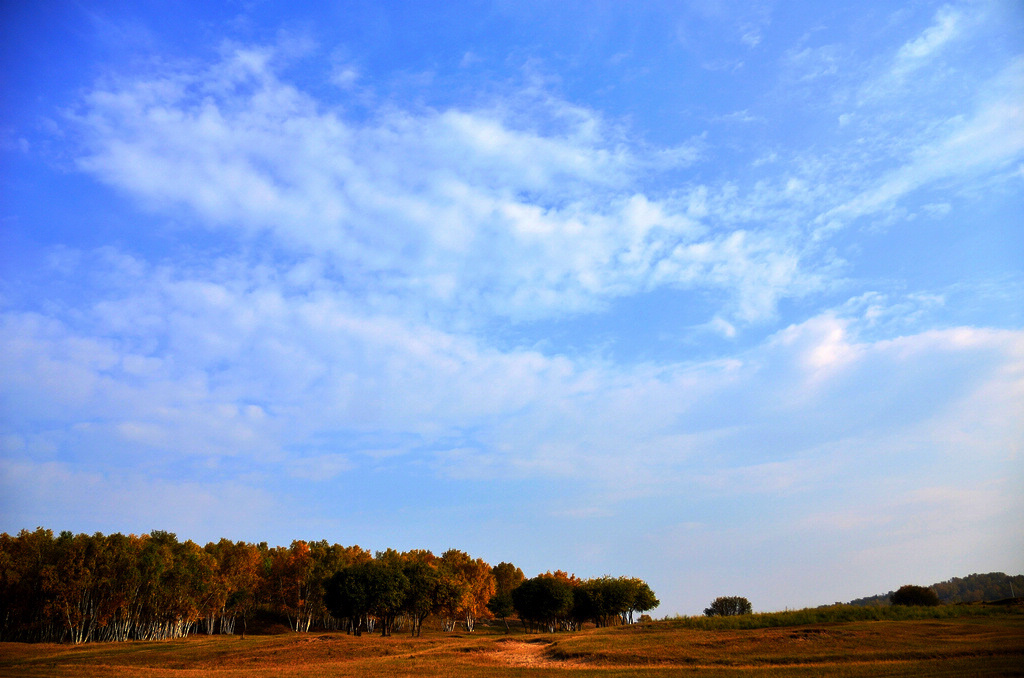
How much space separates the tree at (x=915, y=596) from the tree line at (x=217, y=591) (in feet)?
146

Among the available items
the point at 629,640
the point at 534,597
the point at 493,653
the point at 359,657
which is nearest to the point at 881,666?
the point at 629,640

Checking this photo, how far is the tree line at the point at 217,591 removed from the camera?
8200cm

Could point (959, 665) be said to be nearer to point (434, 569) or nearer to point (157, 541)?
point (434, 569)

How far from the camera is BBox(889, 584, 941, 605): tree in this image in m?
77.5

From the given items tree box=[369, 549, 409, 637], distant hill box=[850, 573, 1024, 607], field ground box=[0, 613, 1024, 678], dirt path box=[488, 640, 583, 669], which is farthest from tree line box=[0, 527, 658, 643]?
distant hill box=[850, 573, 1024, 607]

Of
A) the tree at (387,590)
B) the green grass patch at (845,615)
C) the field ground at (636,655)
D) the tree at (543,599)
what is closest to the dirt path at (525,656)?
the field ground at (636,655)

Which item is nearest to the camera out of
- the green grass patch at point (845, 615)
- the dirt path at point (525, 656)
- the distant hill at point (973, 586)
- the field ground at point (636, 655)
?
the field ground at point (636, 655)

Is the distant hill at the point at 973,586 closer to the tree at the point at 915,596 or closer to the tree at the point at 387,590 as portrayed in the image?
the tree at the point at 915,596

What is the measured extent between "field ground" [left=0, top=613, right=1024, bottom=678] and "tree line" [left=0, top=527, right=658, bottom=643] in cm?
2215

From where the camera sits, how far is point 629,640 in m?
54.0

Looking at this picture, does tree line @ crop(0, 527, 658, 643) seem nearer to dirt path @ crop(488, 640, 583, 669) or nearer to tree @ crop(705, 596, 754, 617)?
tree @ crop(705, 596, 754, 617)

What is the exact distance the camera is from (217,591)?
9738 centimetres

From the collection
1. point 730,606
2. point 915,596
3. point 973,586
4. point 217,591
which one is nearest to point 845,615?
point 915,596

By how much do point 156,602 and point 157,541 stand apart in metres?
13.7
